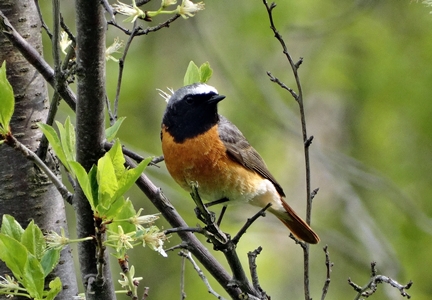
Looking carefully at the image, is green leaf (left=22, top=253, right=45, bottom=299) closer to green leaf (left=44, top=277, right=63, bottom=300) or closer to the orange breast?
green leaf (left=44, top=277, right=63, bottom=300)

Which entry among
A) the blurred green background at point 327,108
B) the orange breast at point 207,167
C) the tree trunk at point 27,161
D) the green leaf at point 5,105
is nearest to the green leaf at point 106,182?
the green leaf at point 5,105

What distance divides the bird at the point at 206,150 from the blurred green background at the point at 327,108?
2.40m

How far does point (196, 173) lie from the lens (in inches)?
120

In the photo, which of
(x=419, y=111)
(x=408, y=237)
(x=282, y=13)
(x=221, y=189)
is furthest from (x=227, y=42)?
(x=221, y=189)

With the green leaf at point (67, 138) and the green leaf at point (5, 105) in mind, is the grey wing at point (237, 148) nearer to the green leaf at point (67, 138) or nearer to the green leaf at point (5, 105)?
the green leaf at point (67, 138)

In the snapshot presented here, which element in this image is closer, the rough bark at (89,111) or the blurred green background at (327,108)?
the rough bark at (89,111)

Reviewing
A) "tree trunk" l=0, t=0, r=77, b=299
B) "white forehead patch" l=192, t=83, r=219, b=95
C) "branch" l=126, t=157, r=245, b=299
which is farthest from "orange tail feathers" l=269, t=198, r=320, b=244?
"tree trunk" l=0, t=0, r=77, b=299

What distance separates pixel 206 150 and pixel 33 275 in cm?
159

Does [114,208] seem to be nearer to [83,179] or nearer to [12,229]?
[83,179]

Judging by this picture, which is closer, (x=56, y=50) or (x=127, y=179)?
(x=127, y=179)

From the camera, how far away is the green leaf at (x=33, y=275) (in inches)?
64.5

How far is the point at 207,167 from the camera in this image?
10.1ft

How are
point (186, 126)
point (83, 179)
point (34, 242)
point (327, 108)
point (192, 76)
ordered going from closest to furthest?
point (83, 179), point (34, 242), point (192, 76), point (186, 126), point (327, 108)

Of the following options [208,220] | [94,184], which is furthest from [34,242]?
[208,220]
